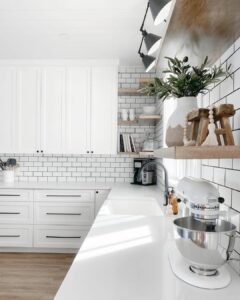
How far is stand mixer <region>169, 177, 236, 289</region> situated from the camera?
3.06 ft

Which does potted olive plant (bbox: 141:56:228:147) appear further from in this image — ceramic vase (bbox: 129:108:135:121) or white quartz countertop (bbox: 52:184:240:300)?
ceramic vase (bbox: 129:108:135:121)

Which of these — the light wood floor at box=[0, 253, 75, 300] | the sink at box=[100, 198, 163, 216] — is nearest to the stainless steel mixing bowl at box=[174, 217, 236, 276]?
the sink at box=[100, 198, 163, 216]

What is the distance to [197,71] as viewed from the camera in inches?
43.6

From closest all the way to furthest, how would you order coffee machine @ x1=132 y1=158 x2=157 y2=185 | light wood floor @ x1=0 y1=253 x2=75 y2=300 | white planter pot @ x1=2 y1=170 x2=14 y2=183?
light wood floor @ x1=0 y1=253 x2=75 y2=300 < coffee machine @ x1=132 y1=158 x2=157 y2=185 < white planter pot @ x1=2 y1=170 x2=14 y2=183

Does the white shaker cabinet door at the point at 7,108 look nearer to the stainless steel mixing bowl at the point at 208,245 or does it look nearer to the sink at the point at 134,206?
the sink at the point at 134,206

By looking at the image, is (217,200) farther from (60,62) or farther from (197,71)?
(60,62)

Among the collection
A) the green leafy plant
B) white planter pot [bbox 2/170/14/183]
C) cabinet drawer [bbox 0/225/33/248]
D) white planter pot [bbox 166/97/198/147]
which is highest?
the green leafy plant

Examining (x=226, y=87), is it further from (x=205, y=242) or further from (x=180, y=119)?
(x=205, y=242)

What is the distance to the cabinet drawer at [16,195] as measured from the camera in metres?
3.47

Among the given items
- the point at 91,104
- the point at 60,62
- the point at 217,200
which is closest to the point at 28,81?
the point at 60,62

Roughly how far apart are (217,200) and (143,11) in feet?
6.01

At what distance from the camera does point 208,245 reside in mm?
934

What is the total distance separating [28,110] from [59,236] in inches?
65.3

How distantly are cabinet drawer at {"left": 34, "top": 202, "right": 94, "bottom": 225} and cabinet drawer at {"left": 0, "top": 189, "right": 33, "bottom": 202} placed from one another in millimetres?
131
